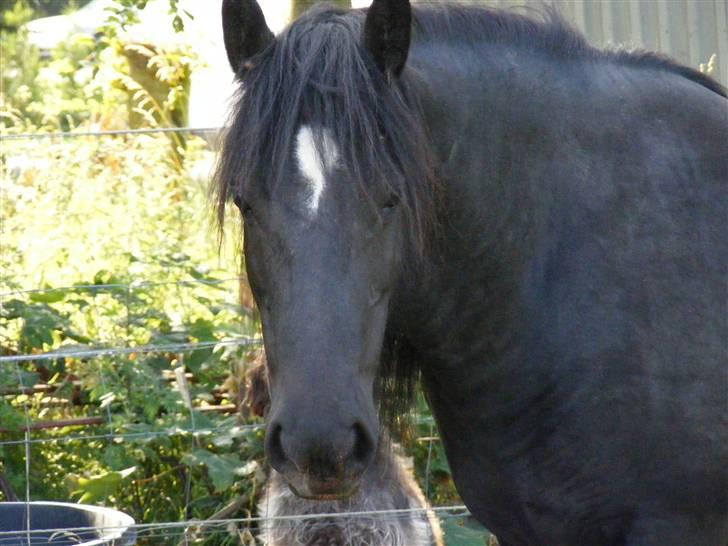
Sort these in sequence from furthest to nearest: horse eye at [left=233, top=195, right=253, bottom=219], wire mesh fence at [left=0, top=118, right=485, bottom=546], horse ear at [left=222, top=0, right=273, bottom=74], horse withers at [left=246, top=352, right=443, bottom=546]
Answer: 1. wire mesh fence at [left=0, top=118, right=485, bottom=546]
2. horse withers at [left=246, top=352, right=443, bottom=546]
3. horse ear at [left=222, top=0, right=273, bottom=74]
4. horse eye at [left=233, top=195, right=253, bottom=219]

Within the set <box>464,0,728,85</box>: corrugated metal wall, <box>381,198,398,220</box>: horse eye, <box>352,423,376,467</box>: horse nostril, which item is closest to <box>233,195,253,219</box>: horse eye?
<box>381,198,398,220</box>: horse eye

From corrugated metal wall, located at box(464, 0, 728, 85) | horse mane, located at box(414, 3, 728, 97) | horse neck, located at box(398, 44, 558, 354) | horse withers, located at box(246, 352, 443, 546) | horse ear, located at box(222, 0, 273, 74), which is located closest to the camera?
horse ear, located at box(222, 0, 273, 74)

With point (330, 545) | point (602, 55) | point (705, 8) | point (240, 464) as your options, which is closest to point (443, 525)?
point (330, 545)

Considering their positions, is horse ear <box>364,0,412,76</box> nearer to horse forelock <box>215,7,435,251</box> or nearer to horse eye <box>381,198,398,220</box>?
horse forelock <box>215,7,435,251</box>

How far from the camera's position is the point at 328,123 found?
2254 mm

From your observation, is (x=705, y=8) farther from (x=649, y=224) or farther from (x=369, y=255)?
(x=369, y=255)

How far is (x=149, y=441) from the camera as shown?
4.59 m

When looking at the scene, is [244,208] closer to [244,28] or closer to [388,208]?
[388,208]

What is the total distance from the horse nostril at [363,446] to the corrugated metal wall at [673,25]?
14.0ft

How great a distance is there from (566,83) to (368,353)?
Result: 87cm

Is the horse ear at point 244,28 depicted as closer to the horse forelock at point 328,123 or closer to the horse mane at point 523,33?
the horse forelock at point 328,123

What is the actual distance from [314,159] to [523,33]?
0.78m

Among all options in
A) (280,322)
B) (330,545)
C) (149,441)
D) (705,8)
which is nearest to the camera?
(280,322)

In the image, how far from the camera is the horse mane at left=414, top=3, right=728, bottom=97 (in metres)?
2.68
